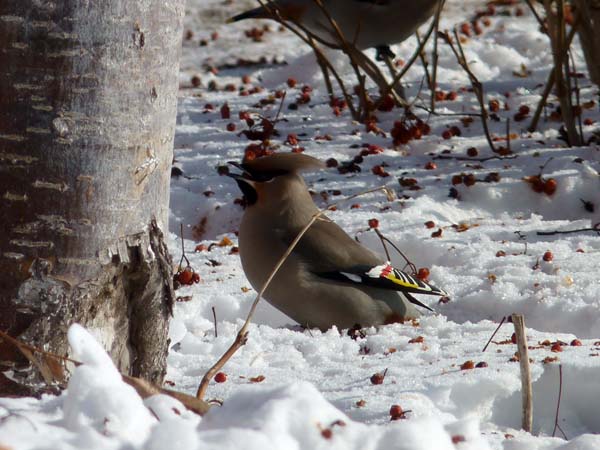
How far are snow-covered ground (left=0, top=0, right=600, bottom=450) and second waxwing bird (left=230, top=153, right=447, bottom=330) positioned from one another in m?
0.12

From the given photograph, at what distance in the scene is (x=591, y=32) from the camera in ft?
17.8

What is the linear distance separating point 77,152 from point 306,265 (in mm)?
1565

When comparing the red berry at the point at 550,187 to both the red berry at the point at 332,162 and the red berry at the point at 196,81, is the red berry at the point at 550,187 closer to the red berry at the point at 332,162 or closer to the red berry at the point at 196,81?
the red berry at the point at 332,162

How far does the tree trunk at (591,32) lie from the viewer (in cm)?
525

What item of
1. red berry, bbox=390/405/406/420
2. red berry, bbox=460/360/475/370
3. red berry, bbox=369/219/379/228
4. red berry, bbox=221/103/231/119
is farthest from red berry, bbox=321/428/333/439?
red berry, bbox=221/103/231/119

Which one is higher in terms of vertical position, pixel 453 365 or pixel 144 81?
pixel 144 81

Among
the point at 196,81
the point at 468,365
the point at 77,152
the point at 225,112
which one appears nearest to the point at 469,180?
the point at 225,112

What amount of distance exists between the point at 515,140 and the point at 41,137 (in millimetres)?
3892

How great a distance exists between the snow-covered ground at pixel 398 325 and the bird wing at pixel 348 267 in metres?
0.16

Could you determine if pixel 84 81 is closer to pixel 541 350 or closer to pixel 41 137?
pixel 41 137

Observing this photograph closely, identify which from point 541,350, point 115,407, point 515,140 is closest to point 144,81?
point 115,407

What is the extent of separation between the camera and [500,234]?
468cm

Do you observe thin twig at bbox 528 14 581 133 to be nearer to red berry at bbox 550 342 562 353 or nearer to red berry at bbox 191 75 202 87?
red berry at bbox 191 75 202 87

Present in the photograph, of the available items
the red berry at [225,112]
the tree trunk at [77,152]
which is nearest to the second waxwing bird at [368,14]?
the red berry at [225,112]
